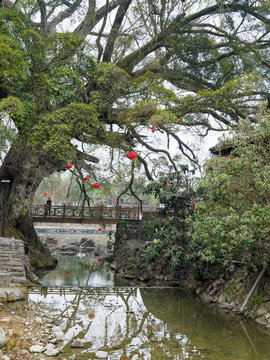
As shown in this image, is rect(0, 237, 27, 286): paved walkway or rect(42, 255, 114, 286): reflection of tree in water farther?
rect(42, 255, 114, 286): reflection of tree in water

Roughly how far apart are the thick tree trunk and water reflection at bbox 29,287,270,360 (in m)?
4.23

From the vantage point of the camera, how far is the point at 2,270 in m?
8.91

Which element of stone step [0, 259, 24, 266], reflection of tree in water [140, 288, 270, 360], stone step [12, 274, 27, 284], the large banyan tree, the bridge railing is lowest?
reflection of tree in water [140, 288, 270, 360]

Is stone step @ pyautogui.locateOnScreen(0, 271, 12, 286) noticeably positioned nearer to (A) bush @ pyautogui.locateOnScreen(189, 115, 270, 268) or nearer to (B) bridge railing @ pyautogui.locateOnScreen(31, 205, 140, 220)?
(A) bush @ pyautogui.locateOnScreen(189, 115, 270, 268)

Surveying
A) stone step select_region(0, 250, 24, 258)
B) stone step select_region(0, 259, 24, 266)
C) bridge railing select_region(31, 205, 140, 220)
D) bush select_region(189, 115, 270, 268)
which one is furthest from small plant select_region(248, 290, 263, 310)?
bridge railing select_region(31, 205, 140, 220)

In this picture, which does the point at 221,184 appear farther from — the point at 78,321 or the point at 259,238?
the point at 78,321

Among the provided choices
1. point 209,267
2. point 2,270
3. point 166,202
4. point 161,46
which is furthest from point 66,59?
point 209,267

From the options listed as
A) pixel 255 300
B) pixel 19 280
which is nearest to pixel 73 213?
pixel 19 280

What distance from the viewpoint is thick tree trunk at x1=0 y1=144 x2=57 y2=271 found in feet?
40.5

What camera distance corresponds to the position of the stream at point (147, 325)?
201 inches

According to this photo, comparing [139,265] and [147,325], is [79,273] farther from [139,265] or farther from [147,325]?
[147,325]

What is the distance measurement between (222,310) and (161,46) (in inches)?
364

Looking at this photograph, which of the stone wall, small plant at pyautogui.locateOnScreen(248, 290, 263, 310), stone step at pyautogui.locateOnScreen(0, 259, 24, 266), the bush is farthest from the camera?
the stone wall

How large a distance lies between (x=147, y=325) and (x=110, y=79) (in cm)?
863
